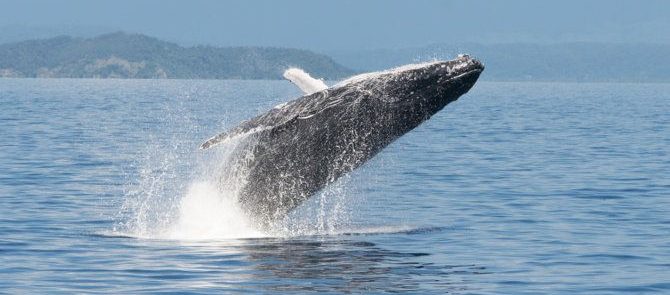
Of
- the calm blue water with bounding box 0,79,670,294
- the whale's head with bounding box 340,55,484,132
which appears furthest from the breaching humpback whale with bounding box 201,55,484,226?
the calm blue water with bounding box 0,79,670,294

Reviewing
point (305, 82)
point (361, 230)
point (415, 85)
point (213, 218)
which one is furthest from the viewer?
point (361, 230)

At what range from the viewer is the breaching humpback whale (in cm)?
1902

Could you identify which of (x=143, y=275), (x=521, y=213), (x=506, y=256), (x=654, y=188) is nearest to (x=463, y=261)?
(x=506, y=256)

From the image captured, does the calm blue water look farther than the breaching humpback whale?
No

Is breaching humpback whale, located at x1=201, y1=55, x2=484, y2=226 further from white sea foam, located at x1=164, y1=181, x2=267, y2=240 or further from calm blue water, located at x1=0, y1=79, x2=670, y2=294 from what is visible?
calm blue water, located at x1=0, y1=79, x2=670, y2=294

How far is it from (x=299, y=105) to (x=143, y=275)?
3766 millimetres

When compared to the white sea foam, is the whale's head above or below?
above

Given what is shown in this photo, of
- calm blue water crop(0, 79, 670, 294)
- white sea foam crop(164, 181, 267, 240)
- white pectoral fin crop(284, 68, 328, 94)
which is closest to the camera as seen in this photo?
calm blue water crop(0, 79, 670, 294)

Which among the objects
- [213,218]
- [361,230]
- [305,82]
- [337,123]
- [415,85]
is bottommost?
[361,230]

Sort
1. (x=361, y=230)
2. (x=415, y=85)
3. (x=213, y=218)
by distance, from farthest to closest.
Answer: (x=361, y=230)
(x=213, y=218)
(x=415, y=85)

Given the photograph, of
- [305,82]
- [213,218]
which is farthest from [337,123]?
[213,218]

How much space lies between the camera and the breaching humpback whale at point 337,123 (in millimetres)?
19016

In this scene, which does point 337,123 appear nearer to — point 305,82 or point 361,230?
point 305,82

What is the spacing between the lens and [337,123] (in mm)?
19203
